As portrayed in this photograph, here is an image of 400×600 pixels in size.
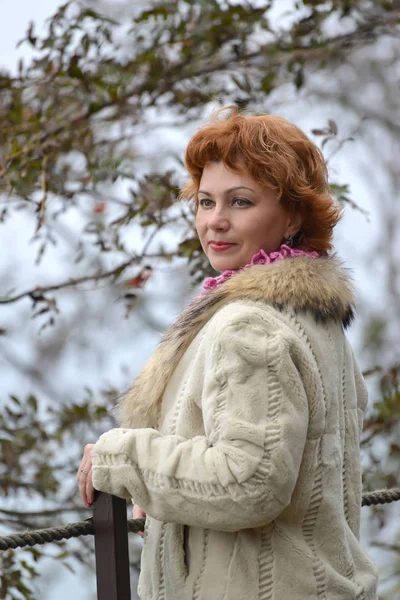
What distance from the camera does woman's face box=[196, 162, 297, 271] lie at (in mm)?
1558

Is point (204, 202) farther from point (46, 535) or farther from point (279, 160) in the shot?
point (46, 535)

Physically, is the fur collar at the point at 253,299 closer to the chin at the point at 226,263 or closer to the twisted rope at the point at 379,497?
the chin at the point at 226,263

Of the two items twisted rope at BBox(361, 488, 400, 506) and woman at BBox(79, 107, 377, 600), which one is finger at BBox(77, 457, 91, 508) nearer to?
woman at BBox(79, 107, 377, 600)

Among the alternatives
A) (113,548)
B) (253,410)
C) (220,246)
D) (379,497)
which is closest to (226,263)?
(220,246)

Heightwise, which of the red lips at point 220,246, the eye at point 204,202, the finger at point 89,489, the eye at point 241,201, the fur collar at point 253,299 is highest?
the eye at point 204,202

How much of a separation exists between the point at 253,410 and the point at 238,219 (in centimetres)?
36

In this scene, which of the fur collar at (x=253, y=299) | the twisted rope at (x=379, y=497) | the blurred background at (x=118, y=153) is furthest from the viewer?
the blurred background at (x=118, y=153)

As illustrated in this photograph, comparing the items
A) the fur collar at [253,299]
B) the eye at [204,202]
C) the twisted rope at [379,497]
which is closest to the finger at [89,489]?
the fur collar at [253,299]

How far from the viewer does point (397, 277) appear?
621 cm

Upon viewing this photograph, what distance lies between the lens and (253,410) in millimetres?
1325

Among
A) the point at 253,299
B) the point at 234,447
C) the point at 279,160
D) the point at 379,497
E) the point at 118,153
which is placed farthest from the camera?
the point at 118,153

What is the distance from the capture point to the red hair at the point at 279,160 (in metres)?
1.55

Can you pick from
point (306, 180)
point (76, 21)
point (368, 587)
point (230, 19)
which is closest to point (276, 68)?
point (230, 19)

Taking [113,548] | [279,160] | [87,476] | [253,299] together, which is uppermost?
[279,160]
